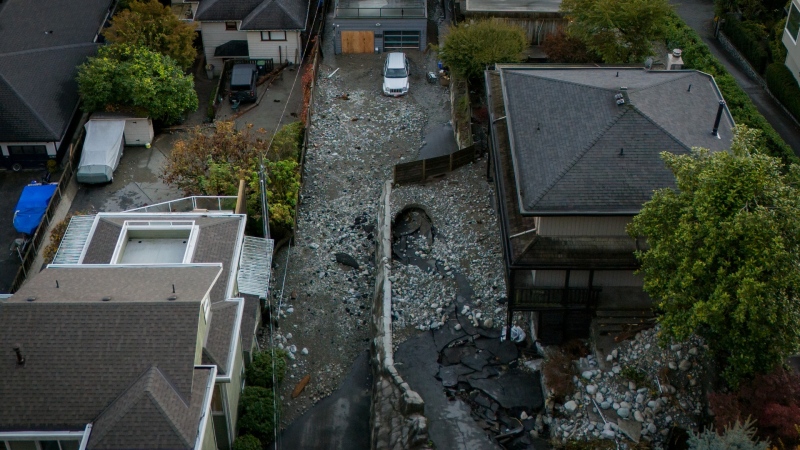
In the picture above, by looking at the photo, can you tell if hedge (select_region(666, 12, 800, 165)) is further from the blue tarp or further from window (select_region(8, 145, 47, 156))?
window (select_region(8, 145, 47, 156))

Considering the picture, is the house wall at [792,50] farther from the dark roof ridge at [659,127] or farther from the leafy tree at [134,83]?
the leafy tree at [134,83]

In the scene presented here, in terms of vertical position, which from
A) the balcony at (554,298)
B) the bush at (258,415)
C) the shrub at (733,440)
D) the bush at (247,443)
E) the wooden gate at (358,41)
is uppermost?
the wooden gate at (358,41)

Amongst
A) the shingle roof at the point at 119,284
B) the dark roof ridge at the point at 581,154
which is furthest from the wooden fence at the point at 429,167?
the shingle roof at the point at 119,284

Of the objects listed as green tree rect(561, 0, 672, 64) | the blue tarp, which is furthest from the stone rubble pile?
the blue tarp

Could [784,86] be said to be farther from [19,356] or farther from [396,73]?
Answer: [19,356]

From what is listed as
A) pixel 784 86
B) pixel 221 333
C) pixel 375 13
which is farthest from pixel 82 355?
pixel 784 86

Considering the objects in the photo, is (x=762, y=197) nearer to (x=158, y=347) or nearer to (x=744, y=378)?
(x=744, y=378)
